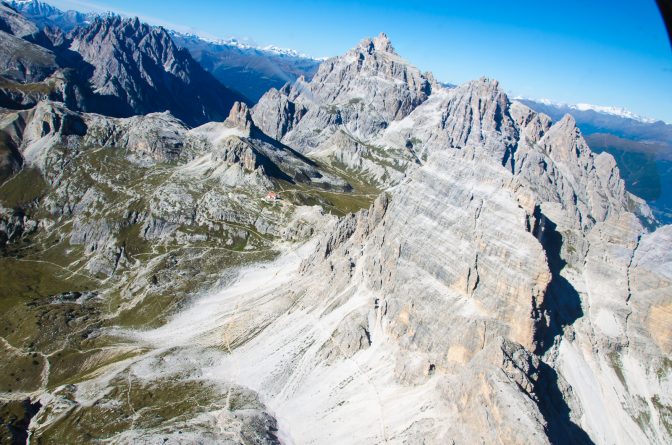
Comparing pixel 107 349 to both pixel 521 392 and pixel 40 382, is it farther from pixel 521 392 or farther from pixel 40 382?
pixel 521 392

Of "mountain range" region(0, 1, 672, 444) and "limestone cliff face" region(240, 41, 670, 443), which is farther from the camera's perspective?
"mountain range" region(0, 1, 672, 444)

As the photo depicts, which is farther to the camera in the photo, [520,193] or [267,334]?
[267,334]

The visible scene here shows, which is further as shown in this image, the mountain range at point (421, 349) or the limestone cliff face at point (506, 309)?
the mountain range at point (421, 349)

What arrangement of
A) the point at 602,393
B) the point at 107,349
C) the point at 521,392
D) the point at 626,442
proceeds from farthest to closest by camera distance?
1. the point at 107,349
2. the point at 602,393
3. the point at 626,442
4. the point at 521,392

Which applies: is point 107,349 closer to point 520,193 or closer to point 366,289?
point 366,289

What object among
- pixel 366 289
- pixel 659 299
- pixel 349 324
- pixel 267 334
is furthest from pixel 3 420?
pixel 659 299

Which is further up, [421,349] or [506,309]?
[506,309]

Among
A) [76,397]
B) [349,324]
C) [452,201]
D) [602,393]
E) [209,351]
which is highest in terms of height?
[452,201]

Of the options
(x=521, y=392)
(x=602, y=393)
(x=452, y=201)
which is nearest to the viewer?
(x=521, y=392)

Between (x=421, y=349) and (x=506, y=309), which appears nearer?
(x=506, y=309)

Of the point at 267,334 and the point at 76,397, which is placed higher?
the point at 267,334
